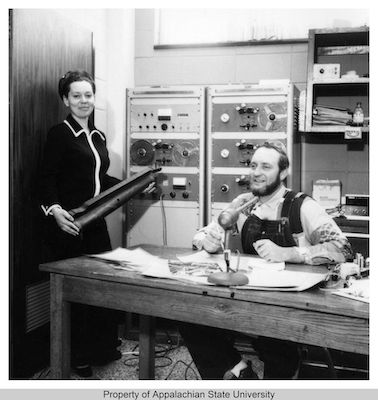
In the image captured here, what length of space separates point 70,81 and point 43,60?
0.91 feet

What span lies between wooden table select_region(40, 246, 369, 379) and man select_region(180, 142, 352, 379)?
191mm

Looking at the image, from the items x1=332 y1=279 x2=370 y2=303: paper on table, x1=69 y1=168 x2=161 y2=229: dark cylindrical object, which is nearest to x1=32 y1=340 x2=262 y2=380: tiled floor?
x1=69 y1=168 x2=161 y2=229: dark cylindrical object

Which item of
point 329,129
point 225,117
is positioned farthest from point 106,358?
point 329,129

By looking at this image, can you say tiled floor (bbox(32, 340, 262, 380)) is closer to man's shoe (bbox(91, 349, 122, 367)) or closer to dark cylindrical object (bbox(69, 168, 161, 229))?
man's shoe (bbox(91, 349, 122, 367))

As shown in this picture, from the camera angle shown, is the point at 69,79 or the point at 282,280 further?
the point at 69,79

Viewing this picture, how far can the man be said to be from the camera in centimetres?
176

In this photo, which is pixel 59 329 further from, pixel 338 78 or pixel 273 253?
pixel 338 78

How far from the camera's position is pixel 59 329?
1.76m

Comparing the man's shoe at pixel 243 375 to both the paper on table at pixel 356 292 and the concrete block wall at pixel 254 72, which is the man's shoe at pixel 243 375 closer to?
the paper on table at pixel 356 292

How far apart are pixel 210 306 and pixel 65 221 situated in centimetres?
105

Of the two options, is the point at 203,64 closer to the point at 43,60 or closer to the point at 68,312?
the point at 43,60

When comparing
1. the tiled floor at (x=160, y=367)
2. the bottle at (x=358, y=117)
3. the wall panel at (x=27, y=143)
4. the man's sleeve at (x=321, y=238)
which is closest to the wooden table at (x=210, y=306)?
Answer: the man's sleeve at (x=321, y=238)

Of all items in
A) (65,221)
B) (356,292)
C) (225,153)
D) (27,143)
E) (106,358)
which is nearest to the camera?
(356,292)
